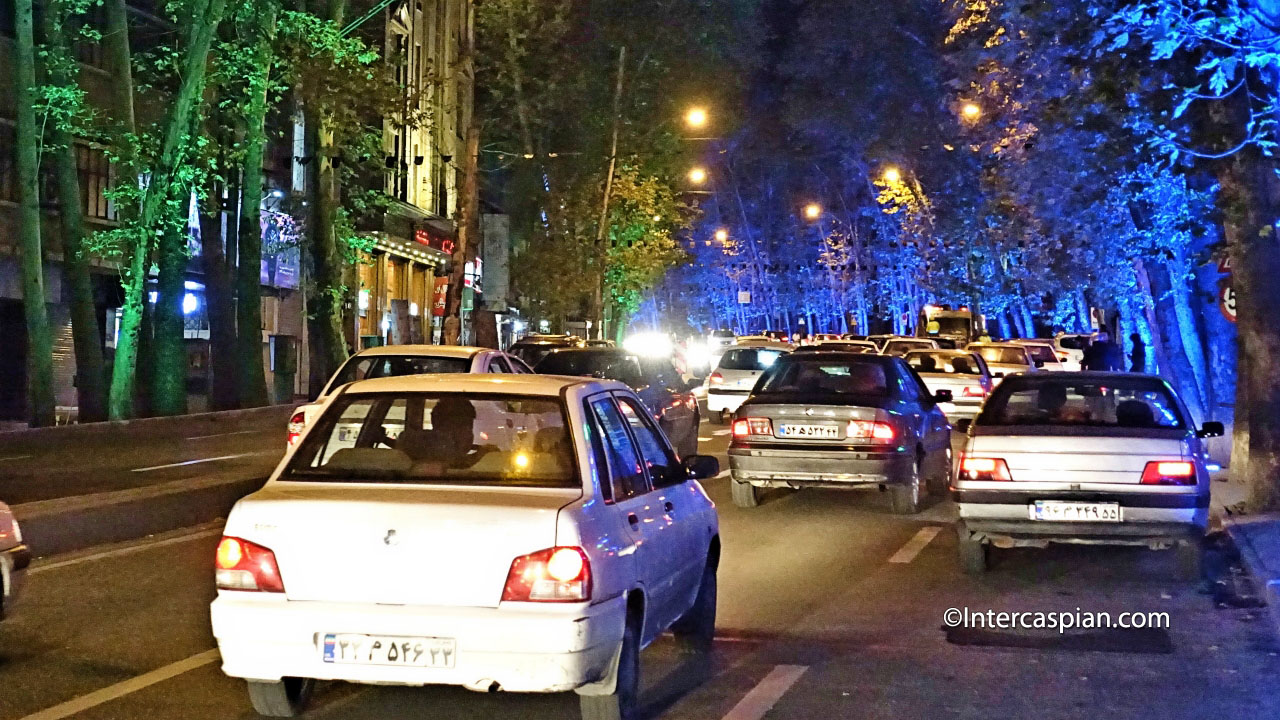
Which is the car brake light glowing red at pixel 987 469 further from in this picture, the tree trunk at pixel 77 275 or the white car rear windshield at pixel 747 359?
the tree trunk at pixel 77 275

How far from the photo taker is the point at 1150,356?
149ft

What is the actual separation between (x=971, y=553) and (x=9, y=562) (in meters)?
6.73

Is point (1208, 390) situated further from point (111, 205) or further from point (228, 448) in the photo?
point (111, 205)

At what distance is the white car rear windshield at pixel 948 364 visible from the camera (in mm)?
24250

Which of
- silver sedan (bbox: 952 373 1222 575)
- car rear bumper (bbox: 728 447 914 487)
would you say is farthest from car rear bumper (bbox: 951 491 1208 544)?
car rear bumper (bbox: 728 447 914 487)

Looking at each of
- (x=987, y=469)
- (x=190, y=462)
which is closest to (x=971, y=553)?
(x=987, y=469)

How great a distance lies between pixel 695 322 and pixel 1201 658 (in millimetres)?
106683

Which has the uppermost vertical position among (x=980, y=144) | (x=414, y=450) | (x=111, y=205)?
(x=980, y=144)

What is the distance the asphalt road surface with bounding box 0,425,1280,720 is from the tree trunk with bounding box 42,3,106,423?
15.3m

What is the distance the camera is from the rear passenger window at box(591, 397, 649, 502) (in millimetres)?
6289

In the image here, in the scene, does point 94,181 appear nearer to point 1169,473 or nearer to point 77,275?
point 77,275

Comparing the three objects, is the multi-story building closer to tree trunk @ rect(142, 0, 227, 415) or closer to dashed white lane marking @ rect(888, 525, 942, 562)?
tree trunk @ rect(142, 0, 227, 415)

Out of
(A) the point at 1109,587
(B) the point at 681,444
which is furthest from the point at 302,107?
(A) the point at 1109,587

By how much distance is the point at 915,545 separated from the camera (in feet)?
40.6
